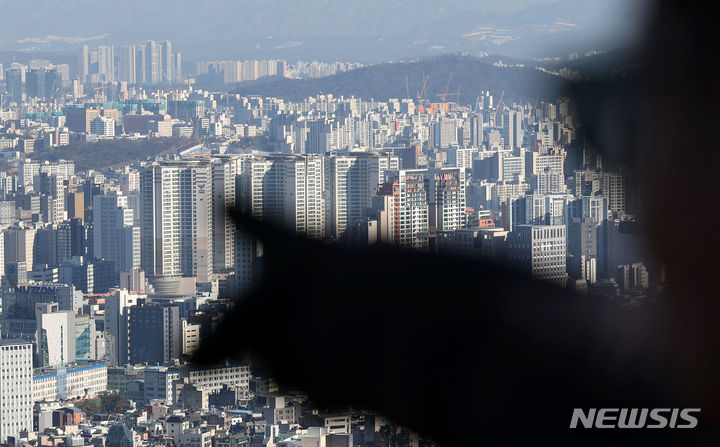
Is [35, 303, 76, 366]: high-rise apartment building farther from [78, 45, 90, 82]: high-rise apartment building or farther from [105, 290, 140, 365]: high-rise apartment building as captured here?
[78, 45, 90, 82]: high-rise apartment building

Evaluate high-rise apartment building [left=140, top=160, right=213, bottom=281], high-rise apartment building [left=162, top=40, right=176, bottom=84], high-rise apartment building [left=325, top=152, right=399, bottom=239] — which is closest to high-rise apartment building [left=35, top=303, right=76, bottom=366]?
high-rise apartment building [left=140, top=160, right=213, bottom=281]

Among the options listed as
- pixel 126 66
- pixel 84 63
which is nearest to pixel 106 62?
pixel 84 63

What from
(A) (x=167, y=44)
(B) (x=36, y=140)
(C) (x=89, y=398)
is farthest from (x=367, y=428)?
(A) (x=167, y=44)

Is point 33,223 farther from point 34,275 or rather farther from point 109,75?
point 109,75

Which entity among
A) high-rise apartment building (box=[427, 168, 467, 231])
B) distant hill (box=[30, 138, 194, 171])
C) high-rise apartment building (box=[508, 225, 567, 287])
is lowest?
high-rise apartment building (box=[508, 225, 567, 287])

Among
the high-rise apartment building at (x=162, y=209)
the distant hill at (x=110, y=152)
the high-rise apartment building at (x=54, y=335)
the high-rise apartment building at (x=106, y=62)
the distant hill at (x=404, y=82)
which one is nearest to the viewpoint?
the high-rise apartment building at (x=162, y=209)

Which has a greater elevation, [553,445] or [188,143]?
[188,143]

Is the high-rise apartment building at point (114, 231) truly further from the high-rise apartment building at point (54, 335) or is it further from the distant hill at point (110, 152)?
the distant hill at point (110, 152)

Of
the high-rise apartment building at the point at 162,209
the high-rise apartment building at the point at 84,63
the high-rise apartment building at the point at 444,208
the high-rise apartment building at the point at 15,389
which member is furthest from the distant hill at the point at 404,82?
the high-rise apartment building at the point at 444,208

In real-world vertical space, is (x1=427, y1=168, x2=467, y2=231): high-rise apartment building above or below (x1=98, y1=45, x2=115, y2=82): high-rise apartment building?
below
